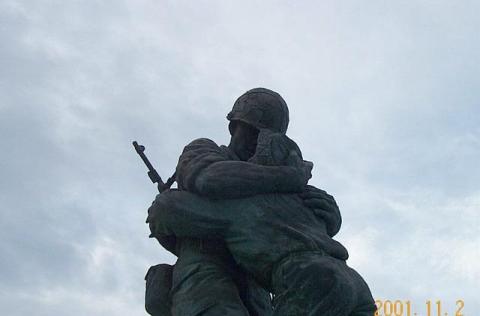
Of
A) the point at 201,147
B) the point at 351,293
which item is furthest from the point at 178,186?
the point at 351,293

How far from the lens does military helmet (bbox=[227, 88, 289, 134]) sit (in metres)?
7.80

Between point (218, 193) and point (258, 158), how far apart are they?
0.54 m

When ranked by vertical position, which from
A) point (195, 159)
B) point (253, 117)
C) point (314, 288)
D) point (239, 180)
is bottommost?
point (314, 288)

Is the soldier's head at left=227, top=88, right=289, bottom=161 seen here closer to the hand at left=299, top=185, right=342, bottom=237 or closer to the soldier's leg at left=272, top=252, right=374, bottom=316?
the hand at left=299, top=185, right=342, bottom=237

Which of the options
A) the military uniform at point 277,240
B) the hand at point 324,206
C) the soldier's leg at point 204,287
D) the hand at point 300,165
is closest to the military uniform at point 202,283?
the soldier's leg at point 204,287

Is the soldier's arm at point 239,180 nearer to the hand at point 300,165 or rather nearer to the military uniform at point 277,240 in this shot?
the military uniform at point 277,240

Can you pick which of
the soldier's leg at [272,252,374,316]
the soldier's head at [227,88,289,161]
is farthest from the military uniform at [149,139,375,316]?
the soldier's head at [227,88,289,161]

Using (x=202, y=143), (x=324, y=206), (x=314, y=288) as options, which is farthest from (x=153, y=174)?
(x=314, y=288)

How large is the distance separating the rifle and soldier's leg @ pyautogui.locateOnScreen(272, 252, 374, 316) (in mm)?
1649

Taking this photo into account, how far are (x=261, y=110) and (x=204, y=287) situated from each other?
1.79 meters

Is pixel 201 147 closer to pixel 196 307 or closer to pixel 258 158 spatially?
pixel 258 158

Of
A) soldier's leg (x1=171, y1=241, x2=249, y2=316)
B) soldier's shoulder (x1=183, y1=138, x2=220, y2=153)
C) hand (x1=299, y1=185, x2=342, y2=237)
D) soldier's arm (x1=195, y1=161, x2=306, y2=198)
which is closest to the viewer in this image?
soldier's leg (x1=171, y1=241, x2=249, y2=316)

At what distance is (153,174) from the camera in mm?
8164

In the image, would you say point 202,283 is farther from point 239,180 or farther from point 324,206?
point 324,206
